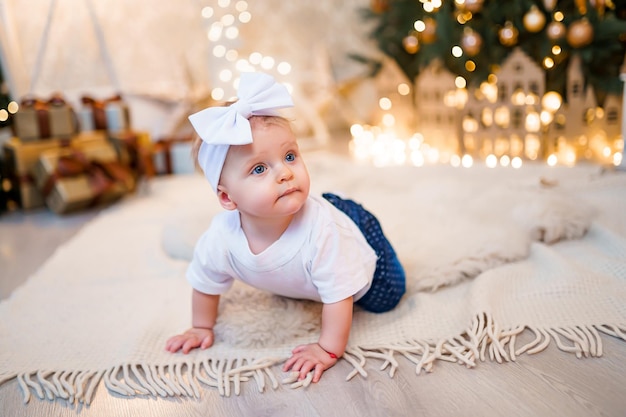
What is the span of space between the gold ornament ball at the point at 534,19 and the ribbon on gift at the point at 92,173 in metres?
1.63

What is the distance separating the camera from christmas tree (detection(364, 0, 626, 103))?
1.97 meters

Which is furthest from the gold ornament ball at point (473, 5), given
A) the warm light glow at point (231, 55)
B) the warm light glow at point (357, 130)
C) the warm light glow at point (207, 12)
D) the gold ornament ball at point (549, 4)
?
the warm light glow at point (207, 12)

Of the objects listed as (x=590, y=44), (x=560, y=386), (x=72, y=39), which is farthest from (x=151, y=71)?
(x=560, y=386)

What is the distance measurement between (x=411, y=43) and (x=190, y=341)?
179 cm

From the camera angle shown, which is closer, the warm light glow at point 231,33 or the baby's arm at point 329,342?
the baby's arm at point 329,342

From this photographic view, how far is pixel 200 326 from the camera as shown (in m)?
1.07

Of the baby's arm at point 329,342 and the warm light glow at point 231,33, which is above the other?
the warm light glow at point 231,33

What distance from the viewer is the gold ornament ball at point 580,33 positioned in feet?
6.37

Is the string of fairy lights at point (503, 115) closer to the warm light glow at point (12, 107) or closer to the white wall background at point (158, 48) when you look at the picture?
the white wall background at point (158, 48)

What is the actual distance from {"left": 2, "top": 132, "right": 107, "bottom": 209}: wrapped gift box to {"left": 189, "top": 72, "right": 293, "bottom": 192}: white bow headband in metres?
1.43

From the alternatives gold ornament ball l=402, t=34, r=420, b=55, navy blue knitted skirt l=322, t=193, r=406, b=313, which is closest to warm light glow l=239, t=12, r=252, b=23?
gold ornament ball l=402, t=34, r=420, b=55

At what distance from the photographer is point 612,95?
2.08m

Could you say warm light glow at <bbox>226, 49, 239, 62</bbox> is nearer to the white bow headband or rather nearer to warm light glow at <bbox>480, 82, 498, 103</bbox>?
warm light glow at <bbox>480, 82, 498, 103</bbox>

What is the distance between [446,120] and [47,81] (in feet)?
6.12
